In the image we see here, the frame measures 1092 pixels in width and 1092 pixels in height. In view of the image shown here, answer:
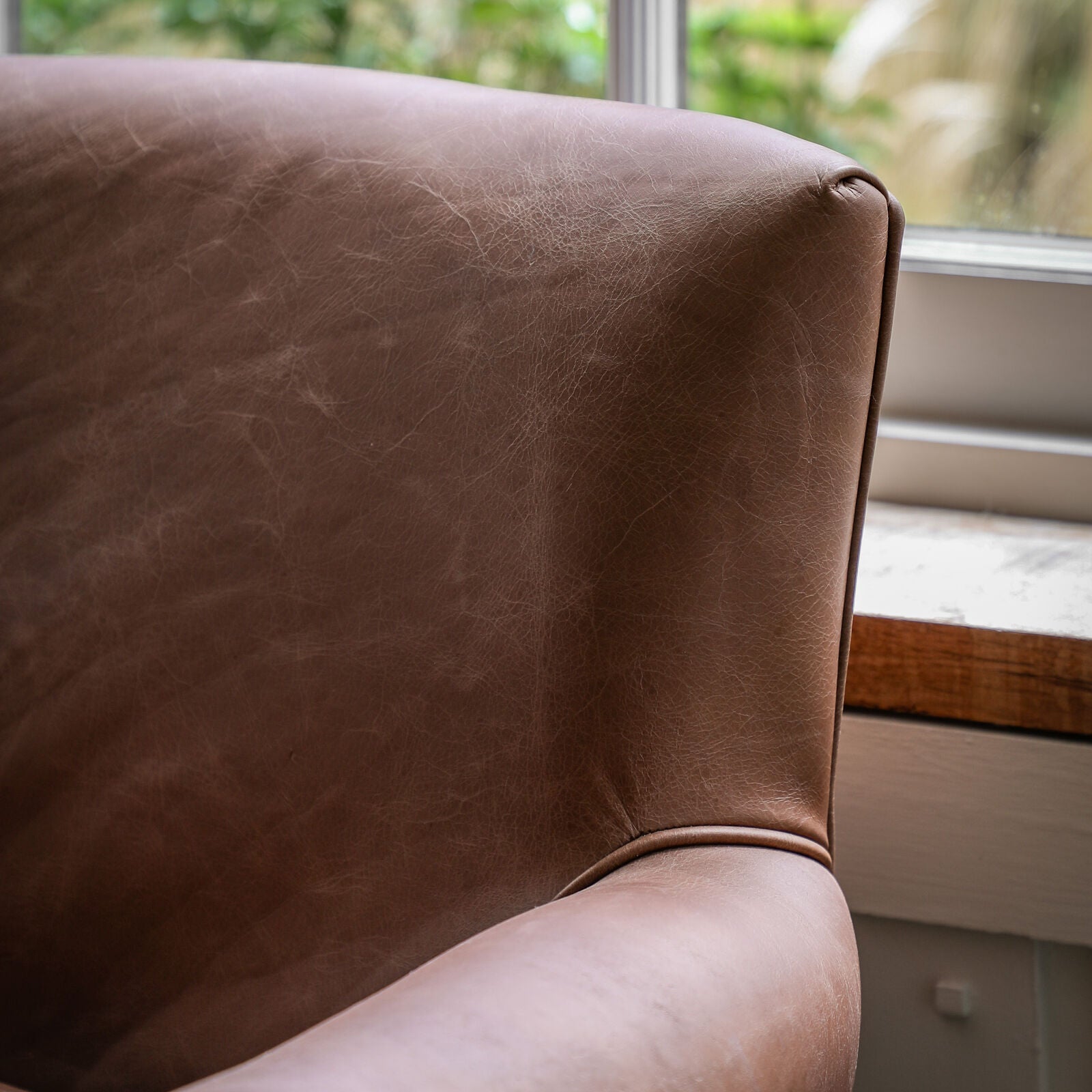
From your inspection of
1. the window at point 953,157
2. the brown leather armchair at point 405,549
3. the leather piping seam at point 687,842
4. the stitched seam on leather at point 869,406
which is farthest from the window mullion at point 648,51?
the leather piping seam at point 687,842

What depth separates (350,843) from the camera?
2.16 ft

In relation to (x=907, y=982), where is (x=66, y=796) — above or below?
above

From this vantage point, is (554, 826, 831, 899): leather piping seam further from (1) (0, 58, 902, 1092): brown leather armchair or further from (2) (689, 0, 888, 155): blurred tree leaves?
(2) (689, 0, 888, 155): blurred tree leaves

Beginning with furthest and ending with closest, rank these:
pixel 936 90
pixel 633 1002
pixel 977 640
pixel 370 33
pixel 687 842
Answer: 1. pixel 370 33
2. pixel 936 90
3. pixel 977 640
4. pixel 687 842
5. pixel 633 1002

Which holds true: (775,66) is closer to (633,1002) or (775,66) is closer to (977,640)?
(977,640)

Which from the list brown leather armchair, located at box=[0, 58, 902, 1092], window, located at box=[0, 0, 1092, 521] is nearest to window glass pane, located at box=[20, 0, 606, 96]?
window, located at box=[0, 0, 1092, 521]

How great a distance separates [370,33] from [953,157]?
565 millimetres

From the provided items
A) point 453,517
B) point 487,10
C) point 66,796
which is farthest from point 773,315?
point 487,10

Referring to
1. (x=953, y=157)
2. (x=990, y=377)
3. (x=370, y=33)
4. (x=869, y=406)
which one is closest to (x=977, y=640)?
(x=869, y=406)

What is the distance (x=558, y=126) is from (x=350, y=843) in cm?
42

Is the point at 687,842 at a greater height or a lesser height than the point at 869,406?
lesser

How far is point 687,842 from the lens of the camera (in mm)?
586

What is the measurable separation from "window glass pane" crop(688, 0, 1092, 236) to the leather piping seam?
644 millimetres

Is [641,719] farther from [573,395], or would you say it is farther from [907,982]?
[907,982]
